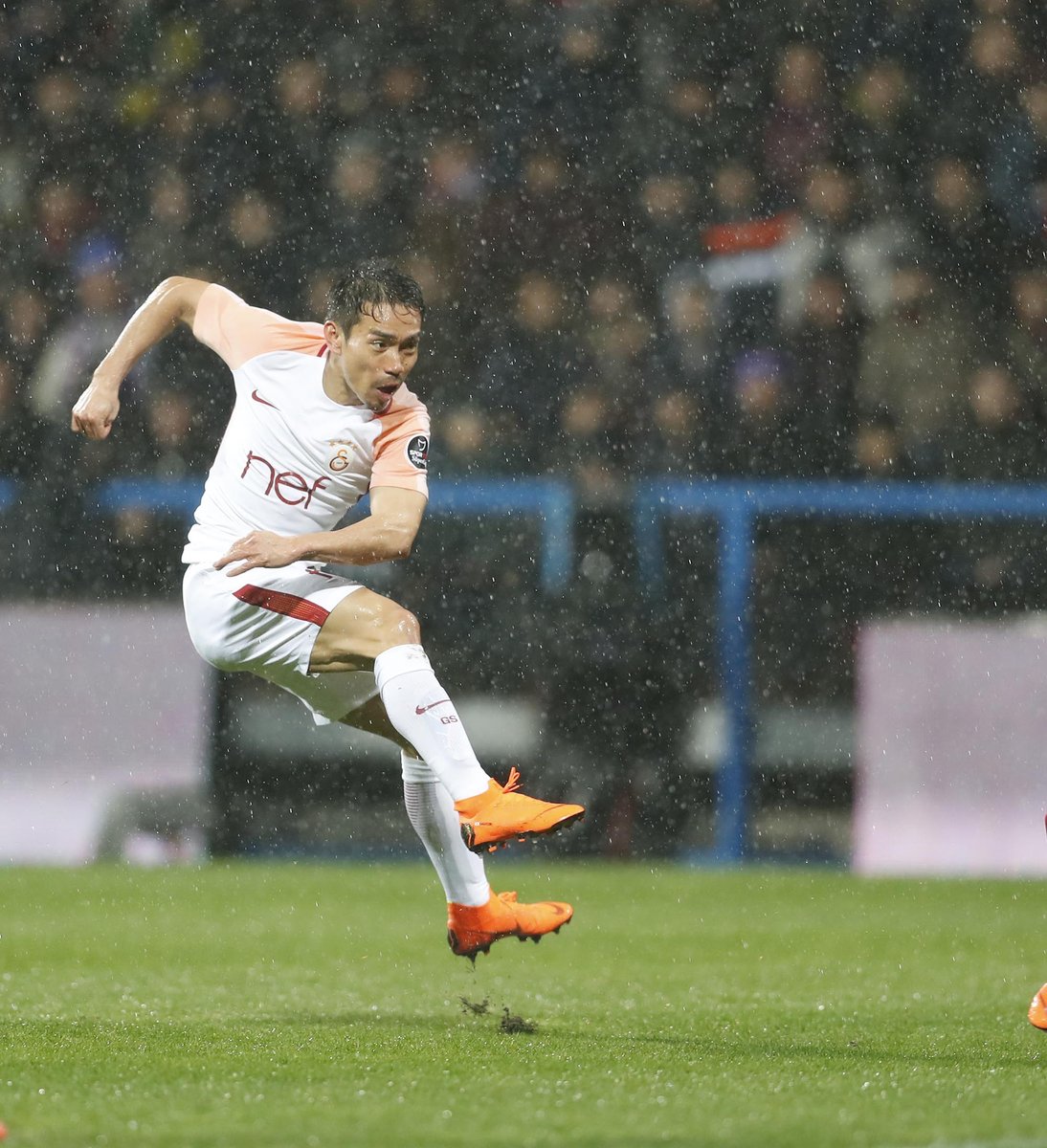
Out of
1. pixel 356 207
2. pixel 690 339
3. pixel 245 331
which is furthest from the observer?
pixel 356 207

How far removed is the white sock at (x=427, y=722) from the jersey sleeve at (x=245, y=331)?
2.97 ft

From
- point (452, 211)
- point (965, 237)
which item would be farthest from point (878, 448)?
point (452, 211)

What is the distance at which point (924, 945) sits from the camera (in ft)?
19.7

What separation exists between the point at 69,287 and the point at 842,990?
5.52m

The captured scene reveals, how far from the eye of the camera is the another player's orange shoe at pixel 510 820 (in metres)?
3.96

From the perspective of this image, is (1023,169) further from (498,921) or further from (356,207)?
(498,921)

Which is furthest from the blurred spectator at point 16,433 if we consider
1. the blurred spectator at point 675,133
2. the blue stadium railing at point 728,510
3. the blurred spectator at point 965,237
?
the blurred spectator at point 965,237

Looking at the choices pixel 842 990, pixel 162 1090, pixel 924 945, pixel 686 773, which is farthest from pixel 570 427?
pixel 162 1090

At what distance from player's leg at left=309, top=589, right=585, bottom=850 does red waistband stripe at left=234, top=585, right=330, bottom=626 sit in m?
0.03

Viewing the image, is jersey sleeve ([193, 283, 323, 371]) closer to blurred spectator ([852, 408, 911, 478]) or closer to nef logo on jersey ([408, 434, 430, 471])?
nef logo on jersey ([408, 434, 430, 471])

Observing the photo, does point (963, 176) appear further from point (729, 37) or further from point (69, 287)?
point (69, 287)

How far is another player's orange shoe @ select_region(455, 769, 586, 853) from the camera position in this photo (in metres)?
3.96

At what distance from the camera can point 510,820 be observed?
398 cm

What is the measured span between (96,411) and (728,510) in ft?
14.1
